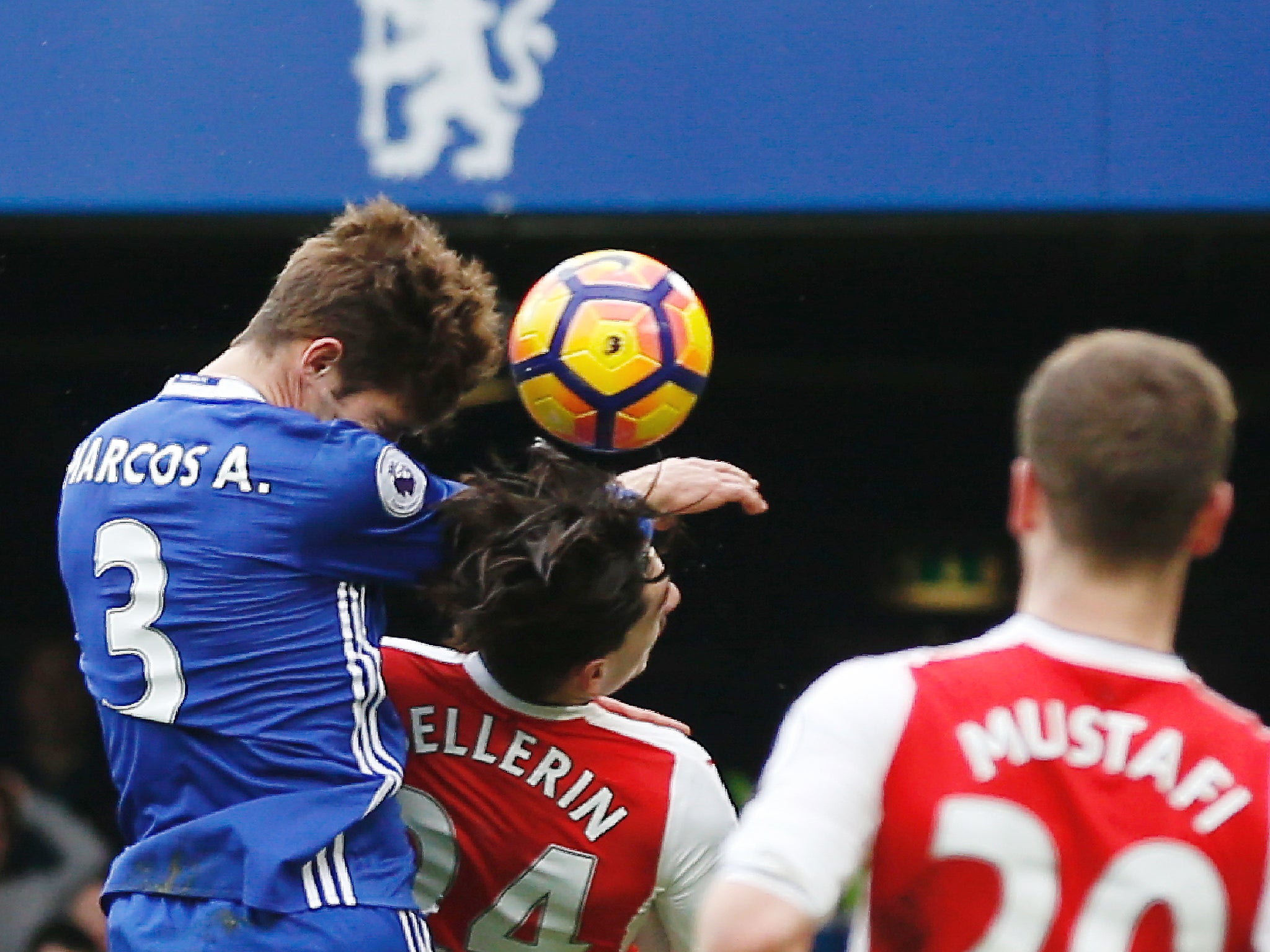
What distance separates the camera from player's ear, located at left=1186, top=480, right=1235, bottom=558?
1.95 meters

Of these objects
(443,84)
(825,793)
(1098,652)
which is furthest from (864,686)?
(443,84)

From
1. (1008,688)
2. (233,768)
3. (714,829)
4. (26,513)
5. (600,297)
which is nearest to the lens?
(1008,688)

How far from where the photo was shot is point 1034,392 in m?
1.98

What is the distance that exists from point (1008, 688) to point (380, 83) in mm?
3730

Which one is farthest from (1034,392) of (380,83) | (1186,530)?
(380,83)

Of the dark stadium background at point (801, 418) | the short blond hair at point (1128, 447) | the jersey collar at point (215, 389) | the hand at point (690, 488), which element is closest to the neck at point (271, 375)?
the jersey collar at point (215, 389)

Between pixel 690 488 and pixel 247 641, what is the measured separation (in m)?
0.74

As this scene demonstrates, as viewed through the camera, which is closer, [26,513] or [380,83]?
[380,83]

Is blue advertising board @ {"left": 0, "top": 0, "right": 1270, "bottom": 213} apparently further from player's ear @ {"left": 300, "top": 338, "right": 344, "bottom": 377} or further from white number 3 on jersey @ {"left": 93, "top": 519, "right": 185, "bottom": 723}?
white number 3 on jersey @ {"left": 93, "top": 519, "right": 185, "bottom": 723}

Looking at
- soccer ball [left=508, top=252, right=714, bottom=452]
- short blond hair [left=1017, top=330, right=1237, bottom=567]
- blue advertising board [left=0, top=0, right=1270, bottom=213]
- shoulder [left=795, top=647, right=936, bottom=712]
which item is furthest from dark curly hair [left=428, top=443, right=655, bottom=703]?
blue advertising board [left=0, top=0, right=1270, bottom=213]

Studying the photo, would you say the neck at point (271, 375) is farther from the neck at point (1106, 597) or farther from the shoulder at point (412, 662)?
the neck at point (1106, 597)

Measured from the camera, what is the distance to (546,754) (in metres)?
2.96

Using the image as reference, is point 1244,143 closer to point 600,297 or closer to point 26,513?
point 600,297

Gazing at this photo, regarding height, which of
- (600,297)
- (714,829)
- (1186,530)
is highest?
(600,297)
